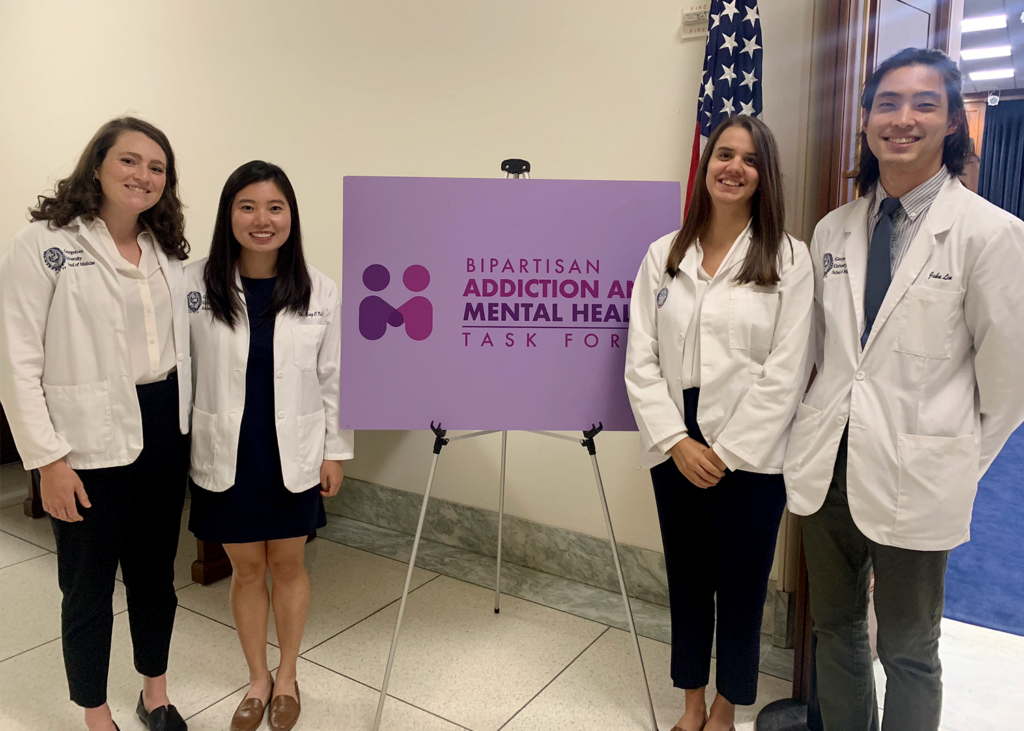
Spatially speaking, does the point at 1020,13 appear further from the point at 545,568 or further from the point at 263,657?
the point at 263,657

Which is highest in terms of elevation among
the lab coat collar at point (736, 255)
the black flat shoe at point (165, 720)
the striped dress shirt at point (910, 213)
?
the striped dress shirt at point (910, 213)

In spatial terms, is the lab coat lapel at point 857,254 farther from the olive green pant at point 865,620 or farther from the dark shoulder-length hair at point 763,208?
the olive green pant at point 865,620

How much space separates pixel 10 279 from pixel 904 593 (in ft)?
6.69

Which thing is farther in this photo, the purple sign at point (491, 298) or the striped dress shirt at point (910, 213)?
the purple sign at point (491, 298)

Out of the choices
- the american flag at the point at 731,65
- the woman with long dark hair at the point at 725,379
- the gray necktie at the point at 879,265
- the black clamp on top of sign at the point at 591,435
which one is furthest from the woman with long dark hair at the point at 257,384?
the gray necktie at the point at 879,265

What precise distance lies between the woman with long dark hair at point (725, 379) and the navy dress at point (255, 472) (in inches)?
36.8

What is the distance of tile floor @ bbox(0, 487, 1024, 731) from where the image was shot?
6.81ft

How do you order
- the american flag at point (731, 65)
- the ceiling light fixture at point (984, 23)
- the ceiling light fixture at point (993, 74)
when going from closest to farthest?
the american flag at point (731, 65)
the ceiling light fixture at point (984, 23)
the ceiling light fixture at point (993, 74)

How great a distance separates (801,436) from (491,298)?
2.83 ft

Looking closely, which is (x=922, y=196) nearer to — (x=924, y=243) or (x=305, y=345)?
(x=924, y=243)

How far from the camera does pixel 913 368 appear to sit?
4.58ft

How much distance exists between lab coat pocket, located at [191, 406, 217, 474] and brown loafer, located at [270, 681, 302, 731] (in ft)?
2.32

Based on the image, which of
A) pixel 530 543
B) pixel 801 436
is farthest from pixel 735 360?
pixel 530 543

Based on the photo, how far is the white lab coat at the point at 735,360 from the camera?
1613mm
